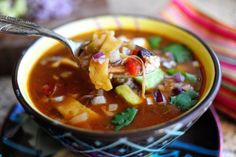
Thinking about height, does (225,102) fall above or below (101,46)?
below

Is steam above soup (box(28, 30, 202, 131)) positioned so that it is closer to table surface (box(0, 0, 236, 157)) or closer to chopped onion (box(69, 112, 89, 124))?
chopped onion (box(69, 112, 89, 124))

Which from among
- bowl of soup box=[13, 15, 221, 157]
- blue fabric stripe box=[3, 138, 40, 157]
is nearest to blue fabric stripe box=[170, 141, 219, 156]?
bowl of soup box=[13, 15, 221, 157]

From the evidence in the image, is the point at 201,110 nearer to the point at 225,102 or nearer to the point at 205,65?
the point at 205,65

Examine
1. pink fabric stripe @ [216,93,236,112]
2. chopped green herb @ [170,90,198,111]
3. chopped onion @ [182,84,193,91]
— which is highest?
chopped onion @ [182,84,193,91]

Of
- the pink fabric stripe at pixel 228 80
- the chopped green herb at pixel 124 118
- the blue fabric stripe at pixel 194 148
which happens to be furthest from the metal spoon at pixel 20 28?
the pink fabric stripe at pixel 228 80

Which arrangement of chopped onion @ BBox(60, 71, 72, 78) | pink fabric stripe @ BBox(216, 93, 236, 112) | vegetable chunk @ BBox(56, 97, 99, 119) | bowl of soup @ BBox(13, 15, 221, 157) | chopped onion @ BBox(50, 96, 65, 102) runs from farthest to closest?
1. pink fabric stripe @ BBox(216, 93, 236, 112)
2. chopped onion @ BBox(60, 71, 72, 78)
3. chopped onion @ BBox(50, 96, 65, 102)
4. vegetable chunk @ BBox(56, 97, 99, 119)
5. bowl of soup @ BBox(13, 15, 221, 157)

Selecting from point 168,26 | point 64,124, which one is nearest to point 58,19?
point 168,26

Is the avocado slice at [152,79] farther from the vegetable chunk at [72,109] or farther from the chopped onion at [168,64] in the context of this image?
the vegetable chunk at [72,109]

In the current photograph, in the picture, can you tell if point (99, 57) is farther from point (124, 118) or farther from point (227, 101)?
point (227, 101)
